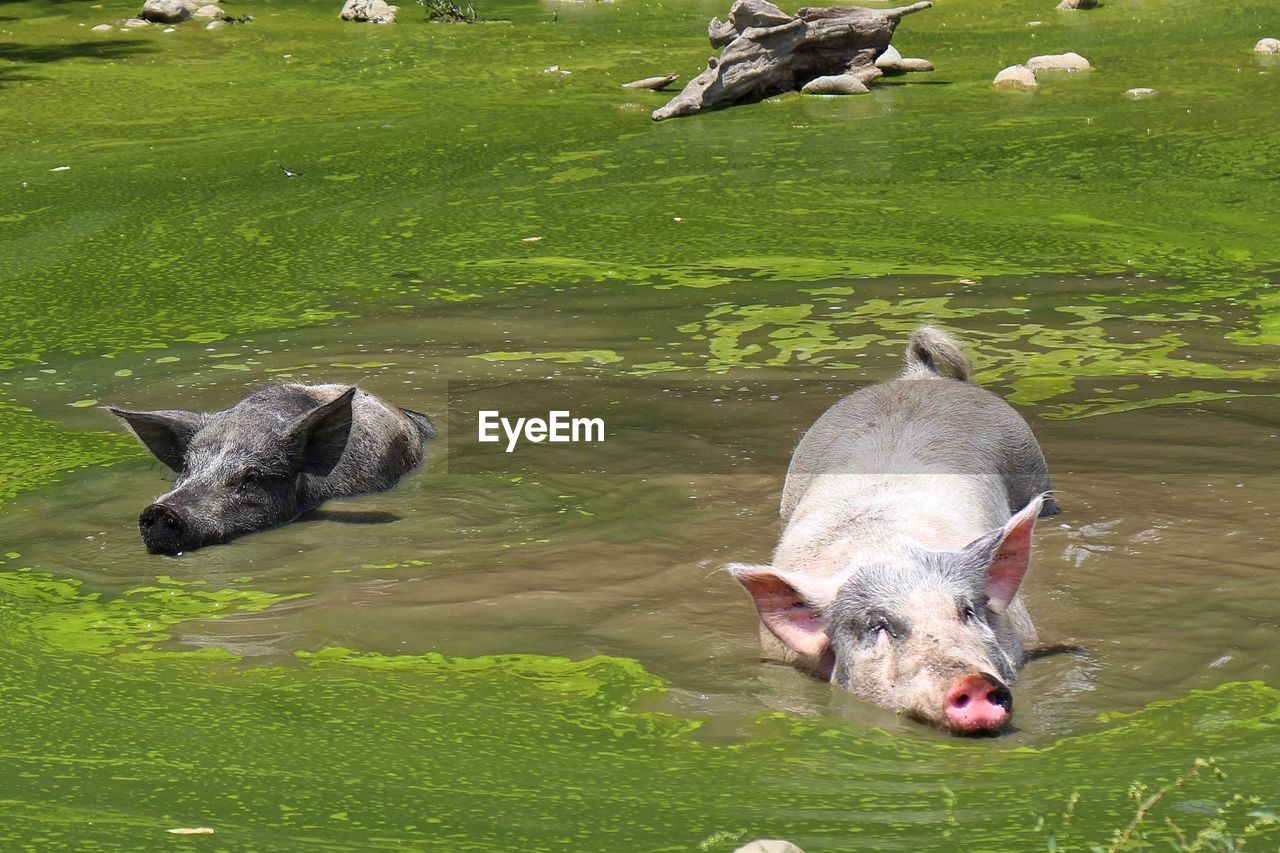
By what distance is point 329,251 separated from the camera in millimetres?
9164

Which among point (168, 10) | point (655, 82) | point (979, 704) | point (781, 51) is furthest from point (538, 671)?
point (168, 10)

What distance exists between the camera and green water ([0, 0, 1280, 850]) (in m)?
3.34

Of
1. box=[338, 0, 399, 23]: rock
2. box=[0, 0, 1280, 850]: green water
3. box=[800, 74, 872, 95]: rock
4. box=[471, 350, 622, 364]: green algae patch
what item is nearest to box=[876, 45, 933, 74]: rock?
box=[0, 0, 1280, 850]: green water

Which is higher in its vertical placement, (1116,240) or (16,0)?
(16,0)

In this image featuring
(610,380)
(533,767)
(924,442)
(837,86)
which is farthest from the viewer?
(837,86)

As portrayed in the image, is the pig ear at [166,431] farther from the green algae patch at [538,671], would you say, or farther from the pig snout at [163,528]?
the green algae patch at [538,671]

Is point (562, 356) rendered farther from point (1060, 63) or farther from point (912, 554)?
point (1060, 63)

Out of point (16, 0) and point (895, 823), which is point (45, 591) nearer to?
point (895, 823)

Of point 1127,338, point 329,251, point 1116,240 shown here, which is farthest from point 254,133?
point 1127,338

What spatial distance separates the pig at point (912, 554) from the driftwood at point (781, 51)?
6.83 metres

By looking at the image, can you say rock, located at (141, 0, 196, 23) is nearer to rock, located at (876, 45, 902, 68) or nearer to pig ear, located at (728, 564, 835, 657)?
rock, located at (876, 45, 902, 68)

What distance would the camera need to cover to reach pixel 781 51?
12.6 metres

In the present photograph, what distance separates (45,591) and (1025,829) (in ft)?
10.1

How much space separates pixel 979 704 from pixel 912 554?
602mm
